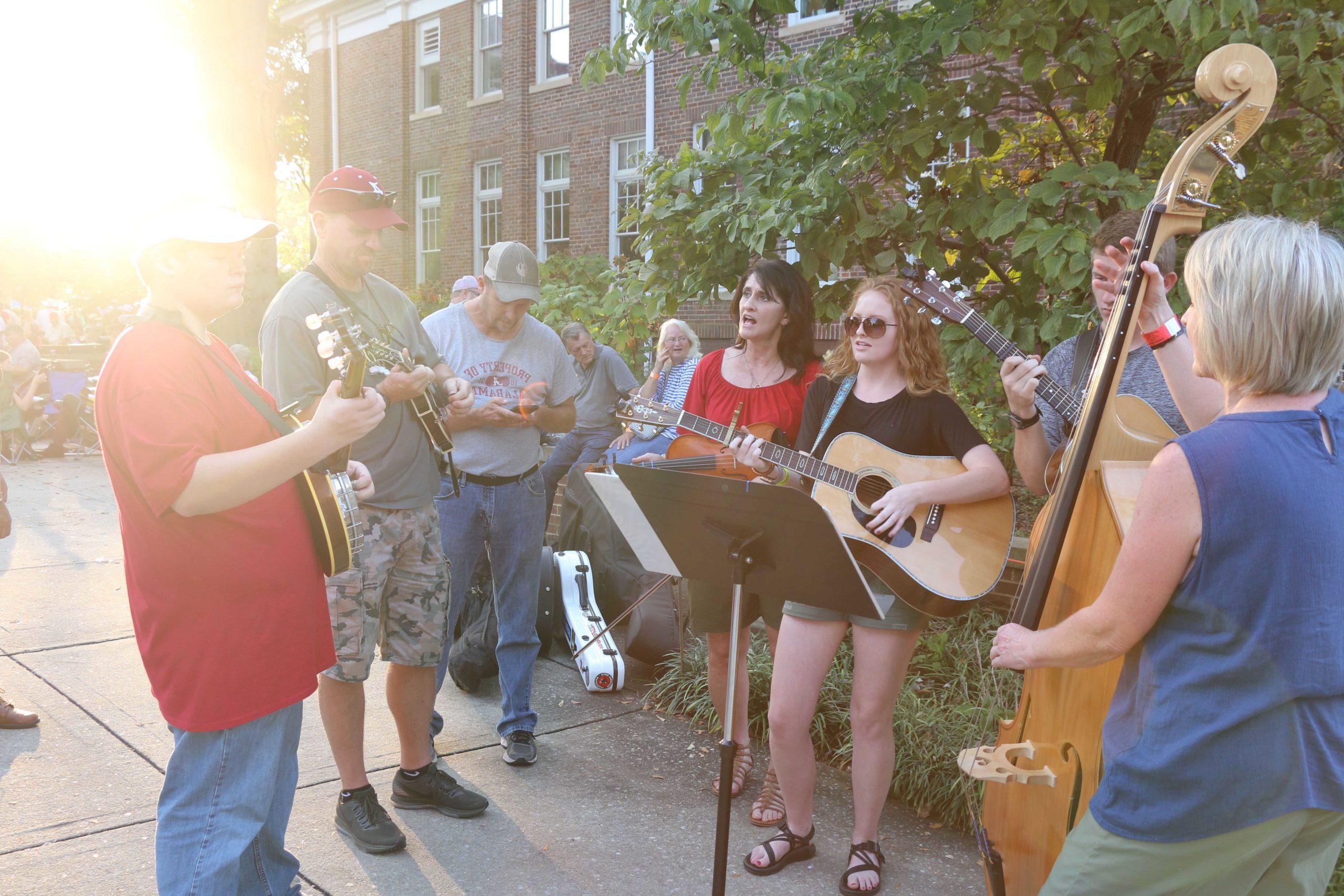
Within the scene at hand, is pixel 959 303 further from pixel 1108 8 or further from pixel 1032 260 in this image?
pixel 1108 8

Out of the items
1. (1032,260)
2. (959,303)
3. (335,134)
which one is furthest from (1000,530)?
(335,134)

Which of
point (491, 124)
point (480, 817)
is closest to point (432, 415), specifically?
point (480, 817)

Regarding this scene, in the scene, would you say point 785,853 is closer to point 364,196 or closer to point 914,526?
point 914,526

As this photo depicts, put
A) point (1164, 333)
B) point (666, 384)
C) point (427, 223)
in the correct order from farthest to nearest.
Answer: point (427, 223) → point (666, 384) → point (1164, 333)

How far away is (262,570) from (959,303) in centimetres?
234

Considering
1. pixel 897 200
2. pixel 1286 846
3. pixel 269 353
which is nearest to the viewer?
pixel 1286 846

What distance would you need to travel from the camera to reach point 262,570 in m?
2.25

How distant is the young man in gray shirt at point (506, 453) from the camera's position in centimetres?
400

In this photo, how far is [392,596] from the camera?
343 cm

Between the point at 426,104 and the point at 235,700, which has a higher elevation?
the point at 426,104

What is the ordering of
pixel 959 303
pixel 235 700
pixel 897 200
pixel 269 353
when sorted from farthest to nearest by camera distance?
pixel 897 200
pixel 959 303
pixel 269 353
pixel 235 700

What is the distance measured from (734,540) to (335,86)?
939 inches

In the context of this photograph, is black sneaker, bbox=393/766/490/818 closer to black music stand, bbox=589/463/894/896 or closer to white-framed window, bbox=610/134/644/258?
black music stand, bbox=589/463/894/896

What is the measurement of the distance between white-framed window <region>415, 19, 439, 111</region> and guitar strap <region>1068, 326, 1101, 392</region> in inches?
799
